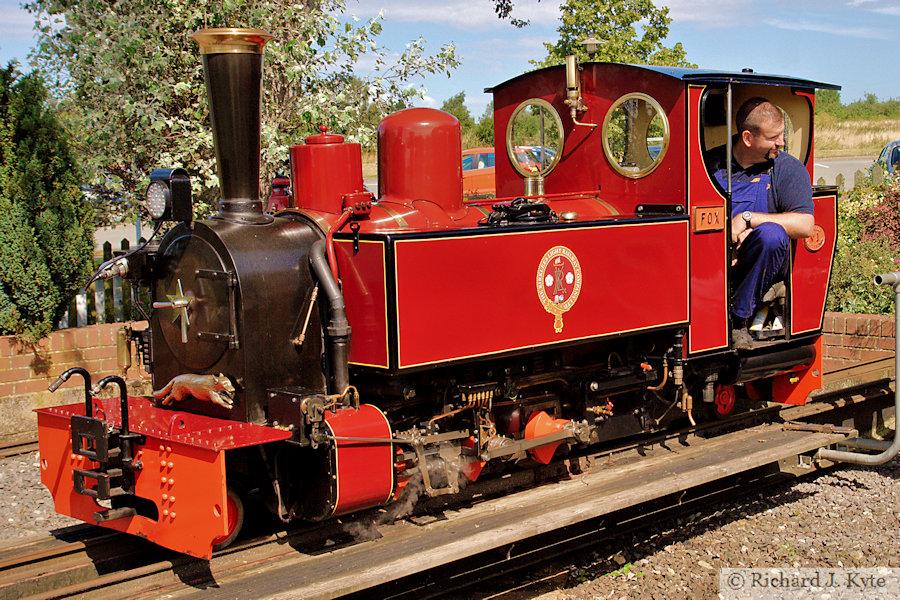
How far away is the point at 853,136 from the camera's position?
1645 inches

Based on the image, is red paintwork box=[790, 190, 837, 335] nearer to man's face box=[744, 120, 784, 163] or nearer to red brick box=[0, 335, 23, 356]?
man's face box=[744, 120, 784, 163]

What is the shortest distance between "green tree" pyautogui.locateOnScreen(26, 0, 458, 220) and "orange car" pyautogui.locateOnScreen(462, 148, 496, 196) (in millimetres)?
5204

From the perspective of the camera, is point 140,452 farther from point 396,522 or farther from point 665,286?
point 665,286

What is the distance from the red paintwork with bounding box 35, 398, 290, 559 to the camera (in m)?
3.97

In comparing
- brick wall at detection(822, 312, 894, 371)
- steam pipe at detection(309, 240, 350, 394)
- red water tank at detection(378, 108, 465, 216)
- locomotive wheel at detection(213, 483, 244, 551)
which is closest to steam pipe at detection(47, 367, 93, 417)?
locomotive wheel at detection(213, 483, 244, 551)

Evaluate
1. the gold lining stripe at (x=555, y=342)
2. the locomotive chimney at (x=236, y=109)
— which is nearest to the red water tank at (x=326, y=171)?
the locomotive chimney at (x=236, y=109)

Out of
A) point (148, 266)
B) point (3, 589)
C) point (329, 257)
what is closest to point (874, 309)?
point (329, 257)

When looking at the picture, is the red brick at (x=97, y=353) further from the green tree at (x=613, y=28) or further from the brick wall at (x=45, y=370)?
the green tree at (x=613, y=28)

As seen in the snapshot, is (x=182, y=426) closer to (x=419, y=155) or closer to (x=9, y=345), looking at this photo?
(x=419, y=155)

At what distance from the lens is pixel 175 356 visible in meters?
4.90

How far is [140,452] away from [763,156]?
15.0 feet

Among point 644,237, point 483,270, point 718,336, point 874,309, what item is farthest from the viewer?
point 874,309

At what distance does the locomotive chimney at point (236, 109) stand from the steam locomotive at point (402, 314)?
1 cm

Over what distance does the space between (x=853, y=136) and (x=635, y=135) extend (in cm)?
4054
